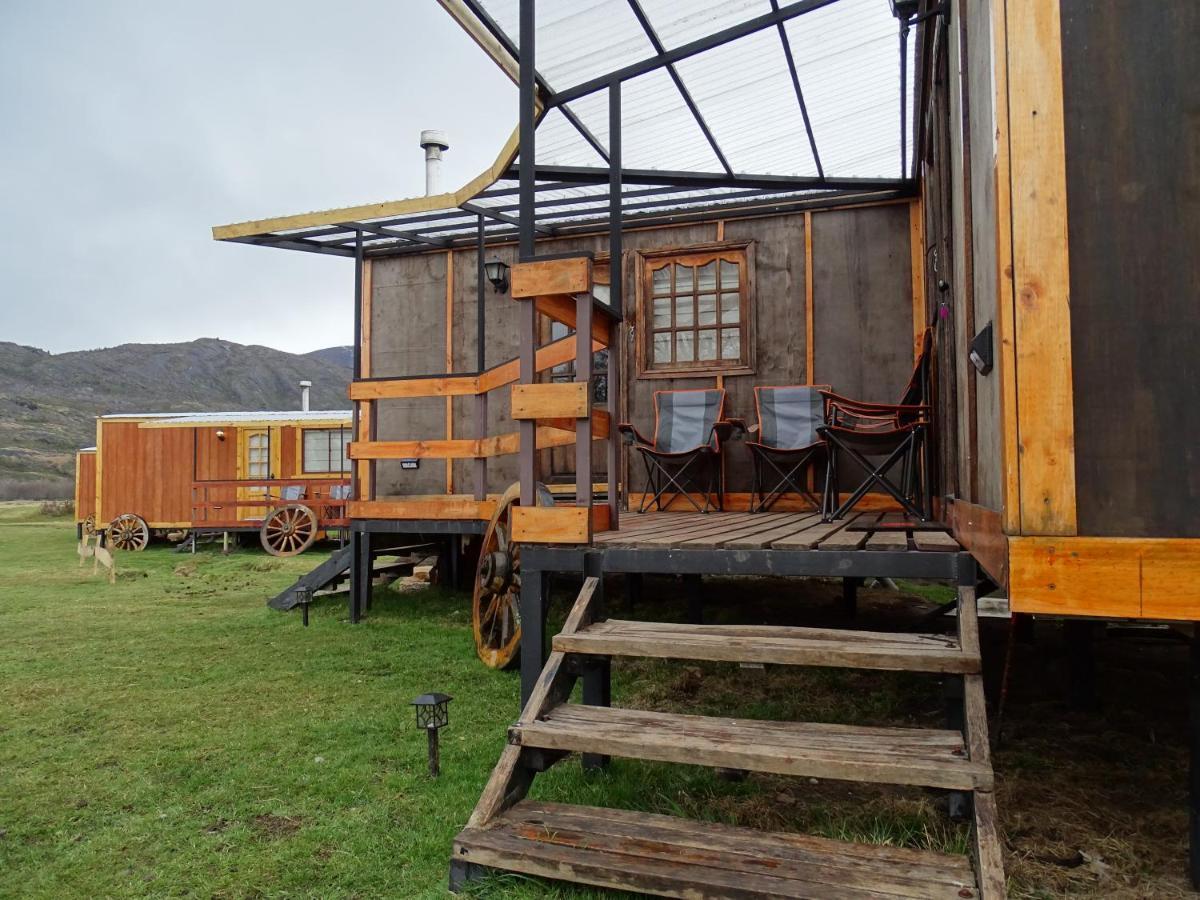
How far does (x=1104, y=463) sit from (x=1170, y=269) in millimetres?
443

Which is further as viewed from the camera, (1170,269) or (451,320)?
(451,320)

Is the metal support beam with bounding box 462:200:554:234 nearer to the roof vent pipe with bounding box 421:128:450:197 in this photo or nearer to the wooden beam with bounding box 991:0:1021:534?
the roof vent pipe with bounding box 421:128:450:197

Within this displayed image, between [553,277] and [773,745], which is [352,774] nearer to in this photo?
[773,745]

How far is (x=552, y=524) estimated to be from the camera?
3.10m

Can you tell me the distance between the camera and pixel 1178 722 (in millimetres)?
3352

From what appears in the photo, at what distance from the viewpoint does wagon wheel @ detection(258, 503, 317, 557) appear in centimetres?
1315

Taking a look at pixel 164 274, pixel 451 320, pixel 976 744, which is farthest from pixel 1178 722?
pixel 164 274

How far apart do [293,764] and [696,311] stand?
465 centimetres

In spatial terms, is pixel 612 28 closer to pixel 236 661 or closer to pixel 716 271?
pixel 716 271

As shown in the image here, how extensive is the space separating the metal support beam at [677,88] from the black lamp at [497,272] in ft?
6.66

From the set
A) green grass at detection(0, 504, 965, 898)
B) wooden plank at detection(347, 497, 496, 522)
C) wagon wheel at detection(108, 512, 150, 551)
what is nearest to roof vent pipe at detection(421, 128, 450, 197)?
wooden plank at detection(347, 497, 496, 522)

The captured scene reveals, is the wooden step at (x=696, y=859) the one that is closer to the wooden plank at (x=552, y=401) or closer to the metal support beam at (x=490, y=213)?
the wooden plank at (x=552, y=401)

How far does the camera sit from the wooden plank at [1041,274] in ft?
6.03

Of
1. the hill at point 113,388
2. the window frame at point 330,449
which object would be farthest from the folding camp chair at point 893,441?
the hill at point 113,388
